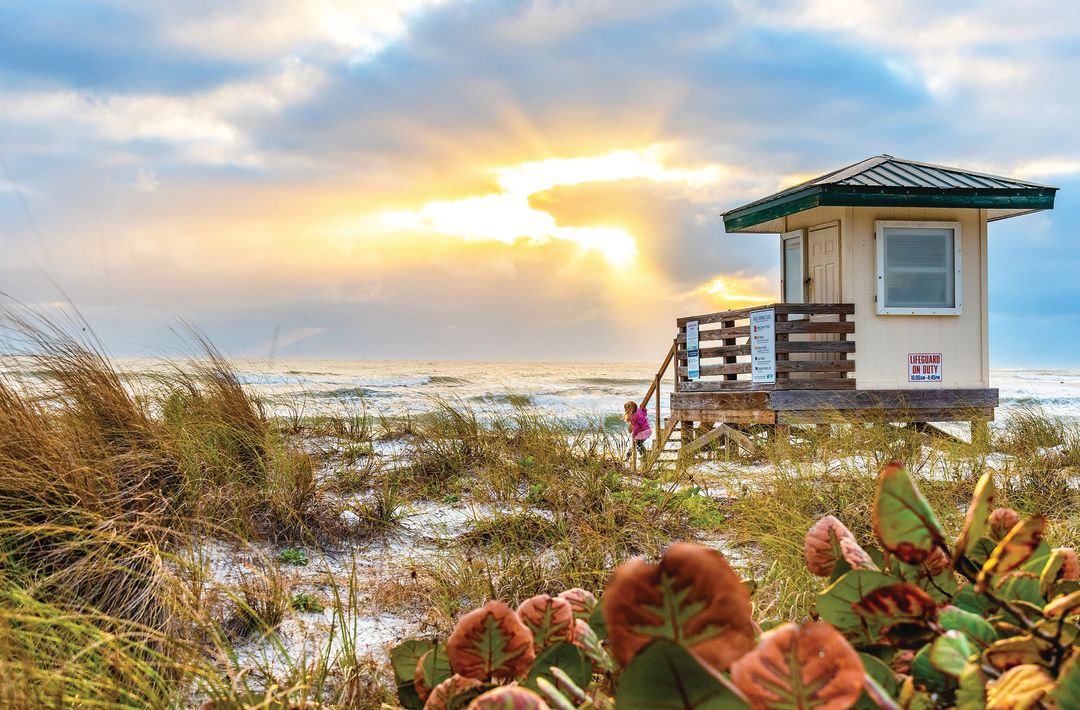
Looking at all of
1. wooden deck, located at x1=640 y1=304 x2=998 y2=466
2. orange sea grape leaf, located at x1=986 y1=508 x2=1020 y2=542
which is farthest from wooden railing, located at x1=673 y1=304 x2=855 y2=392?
orange sea grape leaf, located at x1=986 y1=508 x2=1020 y2=542

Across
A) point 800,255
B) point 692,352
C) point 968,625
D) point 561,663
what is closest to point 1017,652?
point 968,625

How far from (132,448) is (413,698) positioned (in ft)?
13.0

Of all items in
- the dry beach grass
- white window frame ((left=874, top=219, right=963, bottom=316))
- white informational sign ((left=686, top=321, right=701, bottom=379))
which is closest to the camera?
the dry beach grass

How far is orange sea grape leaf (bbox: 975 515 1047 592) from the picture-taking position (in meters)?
0.69

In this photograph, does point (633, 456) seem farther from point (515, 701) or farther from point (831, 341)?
point (515, 701)

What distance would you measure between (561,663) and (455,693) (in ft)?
0.33

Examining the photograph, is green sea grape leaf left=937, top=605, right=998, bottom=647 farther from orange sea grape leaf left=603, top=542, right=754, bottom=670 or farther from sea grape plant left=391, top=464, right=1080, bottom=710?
orange sea grape leaf left=603, top=542, right=754, bottom=670

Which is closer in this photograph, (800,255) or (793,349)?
(793,349)

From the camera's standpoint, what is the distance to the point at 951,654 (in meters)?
0.59

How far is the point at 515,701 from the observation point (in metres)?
0.53

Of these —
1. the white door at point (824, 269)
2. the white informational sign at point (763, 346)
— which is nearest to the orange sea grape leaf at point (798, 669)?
the white informational sign at point (763, 346)

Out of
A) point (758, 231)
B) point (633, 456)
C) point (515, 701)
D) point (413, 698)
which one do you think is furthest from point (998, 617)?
point (758, 231)

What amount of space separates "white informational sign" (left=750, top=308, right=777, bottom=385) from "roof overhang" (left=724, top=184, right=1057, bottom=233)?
1.59 metres

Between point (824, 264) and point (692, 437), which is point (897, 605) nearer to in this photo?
point (824, 264)
